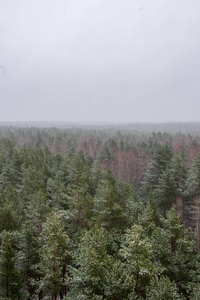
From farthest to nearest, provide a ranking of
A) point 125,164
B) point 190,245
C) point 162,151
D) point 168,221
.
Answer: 1. point 125,164
2. point 162,151
3. point 168,221
4. point 190,245

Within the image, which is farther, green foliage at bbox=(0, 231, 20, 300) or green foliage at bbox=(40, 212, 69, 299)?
green foliage at bbox=(40, 212, 69, 299)

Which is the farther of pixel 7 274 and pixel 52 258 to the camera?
pixel 52 258

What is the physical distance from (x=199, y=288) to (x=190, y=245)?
3243 mm

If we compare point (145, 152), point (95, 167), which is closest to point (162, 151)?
point (95, 167)

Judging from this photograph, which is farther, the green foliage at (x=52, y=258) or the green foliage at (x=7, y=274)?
the green foliage at (x=52, y=258)

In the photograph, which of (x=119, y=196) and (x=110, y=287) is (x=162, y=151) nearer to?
(x=119, y=196)

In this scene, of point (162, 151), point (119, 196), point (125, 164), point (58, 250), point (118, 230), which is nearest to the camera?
point (58, 250)

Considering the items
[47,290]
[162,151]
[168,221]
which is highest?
[162,151]

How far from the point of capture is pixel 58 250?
13172mm

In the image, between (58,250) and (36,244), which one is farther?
(36,244)

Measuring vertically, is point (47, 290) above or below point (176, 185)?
below

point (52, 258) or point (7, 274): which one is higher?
point (52, 258)

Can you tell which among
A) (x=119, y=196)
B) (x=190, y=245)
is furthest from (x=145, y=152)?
(x=190, y=245)

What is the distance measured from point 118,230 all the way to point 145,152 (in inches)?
1437
